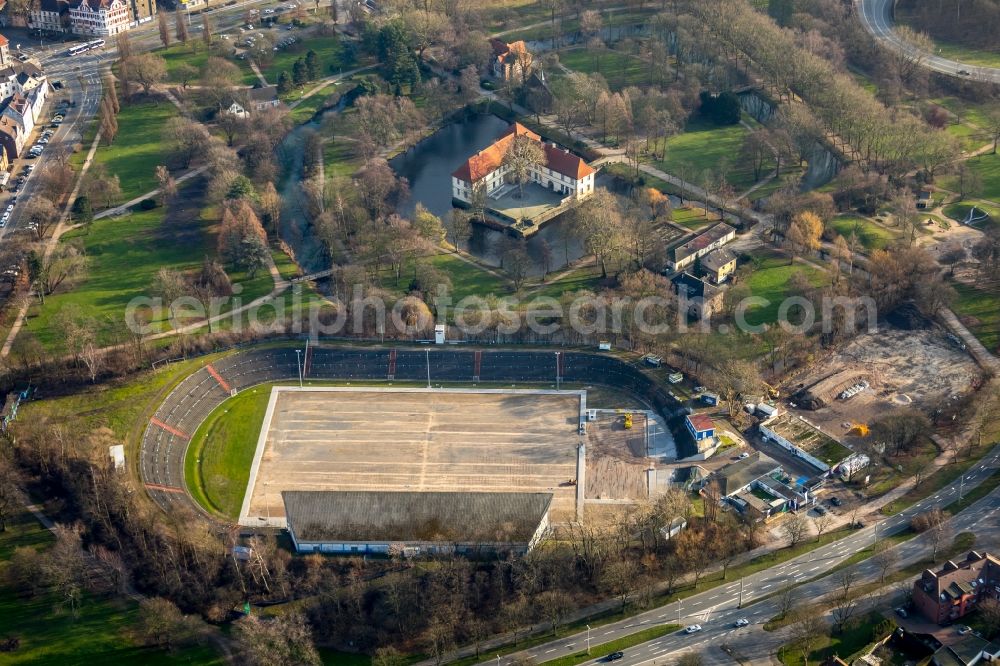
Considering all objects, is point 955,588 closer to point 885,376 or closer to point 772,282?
point 885,376

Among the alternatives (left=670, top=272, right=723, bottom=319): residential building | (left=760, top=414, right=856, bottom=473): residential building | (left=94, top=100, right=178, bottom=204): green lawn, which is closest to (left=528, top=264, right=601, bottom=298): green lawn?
(left=670, top=272, right=723, bottom=319): residential building

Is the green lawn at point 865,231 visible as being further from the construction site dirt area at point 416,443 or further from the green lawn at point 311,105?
the green lawn at point 311,105

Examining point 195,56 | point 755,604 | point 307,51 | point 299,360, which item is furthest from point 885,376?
point 195,56

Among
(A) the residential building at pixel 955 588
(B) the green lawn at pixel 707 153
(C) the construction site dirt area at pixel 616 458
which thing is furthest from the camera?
(B) the green lawn at pixel 707 153

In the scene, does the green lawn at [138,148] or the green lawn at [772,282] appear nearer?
the green lawn at [772,282]

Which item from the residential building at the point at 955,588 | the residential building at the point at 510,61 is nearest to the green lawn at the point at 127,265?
the residential building at the point at 510,61

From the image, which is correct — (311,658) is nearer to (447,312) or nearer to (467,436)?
(467,436)

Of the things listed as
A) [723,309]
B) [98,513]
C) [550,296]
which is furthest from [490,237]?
[98,513]
